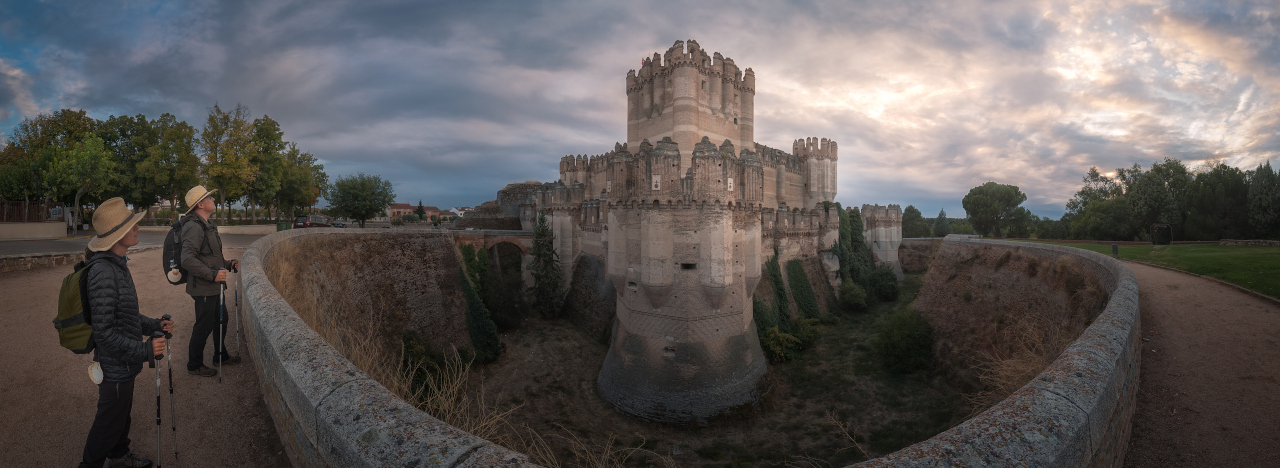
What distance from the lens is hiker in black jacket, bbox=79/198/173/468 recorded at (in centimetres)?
376

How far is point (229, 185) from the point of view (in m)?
27.8

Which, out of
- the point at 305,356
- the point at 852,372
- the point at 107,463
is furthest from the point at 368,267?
the point at 852,372

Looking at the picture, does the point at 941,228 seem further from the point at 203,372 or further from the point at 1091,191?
the point at 203,372

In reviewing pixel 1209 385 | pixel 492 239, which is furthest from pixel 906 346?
pixel 492 239

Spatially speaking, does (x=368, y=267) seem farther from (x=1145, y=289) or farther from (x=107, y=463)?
(x=1145, y=289)

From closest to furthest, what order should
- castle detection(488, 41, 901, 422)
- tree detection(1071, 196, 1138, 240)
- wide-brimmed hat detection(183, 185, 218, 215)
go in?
wide-brimmed hat detection(183, 185, 218, 215), castle detection(488, 41, 901, 422), tree detection(1071, 196, 1138, 240)

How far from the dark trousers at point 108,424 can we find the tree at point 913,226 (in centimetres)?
7247

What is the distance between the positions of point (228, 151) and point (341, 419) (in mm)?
33612

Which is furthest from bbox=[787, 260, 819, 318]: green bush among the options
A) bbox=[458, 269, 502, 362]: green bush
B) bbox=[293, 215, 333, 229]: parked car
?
bbox=[293, 215, 333, 229]: parked car

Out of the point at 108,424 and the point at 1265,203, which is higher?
the point at 1265,203

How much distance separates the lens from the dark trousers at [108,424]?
12.3ft

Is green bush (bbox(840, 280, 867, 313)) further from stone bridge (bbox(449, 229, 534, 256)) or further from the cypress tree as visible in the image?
stone bridge (bbox(449, 229, 534, 256))

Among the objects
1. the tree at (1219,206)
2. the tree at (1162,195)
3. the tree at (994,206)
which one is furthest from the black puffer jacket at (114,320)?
the tree at (994,206)

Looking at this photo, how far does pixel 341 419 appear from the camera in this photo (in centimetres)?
285
